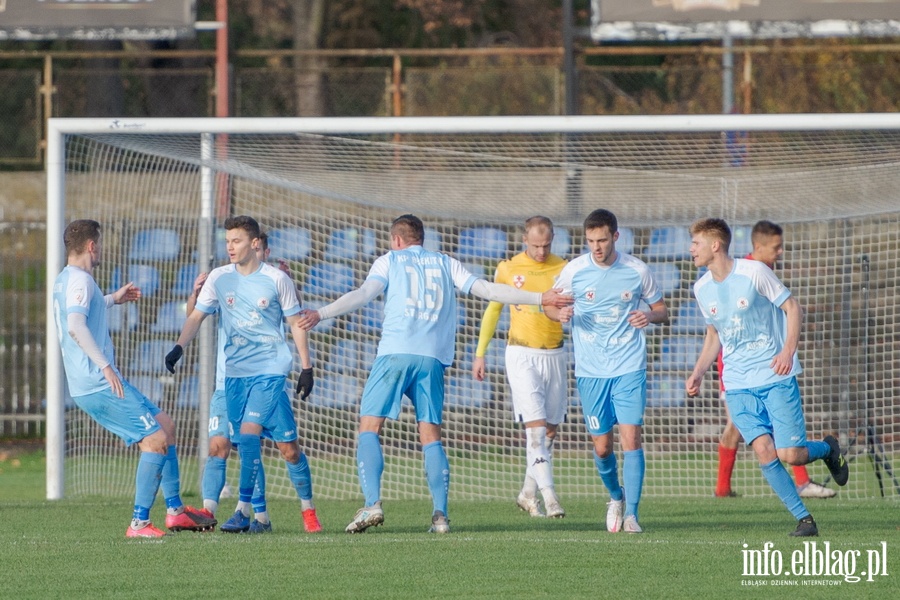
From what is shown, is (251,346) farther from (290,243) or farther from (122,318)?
(290,243)

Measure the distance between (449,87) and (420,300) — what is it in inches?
355

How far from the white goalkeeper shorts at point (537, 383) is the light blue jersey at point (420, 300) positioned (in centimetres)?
144

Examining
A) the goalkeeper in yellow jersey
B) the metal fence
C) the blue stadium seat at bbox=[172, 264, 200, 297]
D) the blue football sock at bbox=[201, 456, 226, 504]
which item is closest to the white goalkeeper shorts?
the goalkeeper in yellow jersey

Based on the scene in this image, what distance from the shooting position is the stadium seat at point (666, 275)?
43.2ft

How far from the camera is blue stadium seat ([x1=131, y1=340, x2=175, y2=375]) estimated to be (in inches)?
458

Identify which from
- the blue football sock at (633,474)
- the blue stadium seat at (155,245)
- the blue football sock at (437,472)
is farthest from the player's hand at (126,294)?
the blue stadium seat at (155,245)

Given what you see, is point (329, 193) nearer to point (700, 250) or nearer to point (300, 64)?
point (700, 250)

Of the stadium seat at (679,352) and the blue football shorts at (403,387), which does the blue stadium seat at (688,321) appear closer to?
the stadium seat at (679,352)

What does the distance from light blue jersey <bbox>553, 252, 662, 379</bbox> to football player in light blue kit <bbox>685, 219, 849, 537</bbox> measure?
545 millimetres

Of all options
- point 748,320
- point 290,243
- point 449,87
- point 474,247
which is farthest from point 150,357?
point 449,87

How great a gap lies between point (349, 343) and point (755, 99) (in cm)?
906

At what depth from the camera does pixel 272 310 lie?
8117mm

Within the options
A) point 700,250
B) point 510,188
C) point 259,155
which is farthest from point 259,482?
point 510,188

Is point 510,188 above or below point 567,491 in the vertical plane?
above
